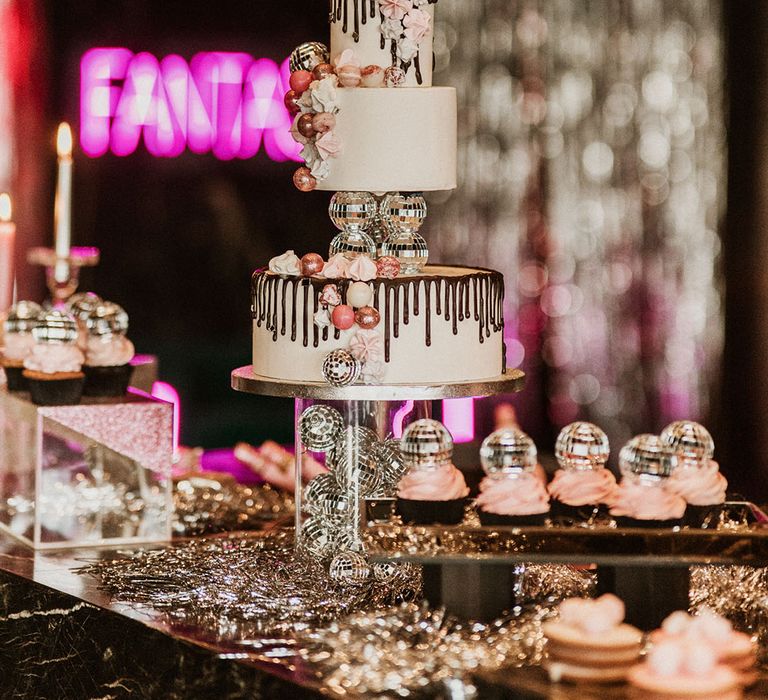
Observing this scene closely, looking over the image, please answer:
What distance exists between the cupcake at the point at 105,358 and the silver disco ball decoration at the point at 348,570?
0.83 metres

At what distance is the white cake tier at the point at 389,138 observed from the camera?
104 inches

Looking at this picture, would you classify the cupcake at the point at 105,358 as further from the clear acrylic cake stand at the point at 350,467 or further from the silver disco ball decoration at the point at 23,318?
the clear acrylic cake stand at the point at 350,467

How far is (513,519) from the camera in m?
2.51

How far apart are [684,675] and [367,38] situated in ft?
→ 4.19

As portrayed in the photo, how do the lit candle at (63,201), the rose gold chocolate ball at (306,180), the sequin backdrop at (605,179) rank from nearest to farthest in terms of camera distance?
1. the rose gold chocolate ball at (306,180)
2. the lit candle at (63,201)
3. the sequin backdrop at (605,179)

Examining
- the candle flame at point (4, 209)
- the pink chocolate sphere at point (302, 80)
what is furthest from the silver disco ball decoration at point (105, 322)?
the pink chocolate sphere at point (302, 80)

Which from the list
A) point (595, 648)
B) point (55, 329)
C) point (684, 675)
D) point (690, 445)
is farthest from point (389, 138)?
point (684, 675)

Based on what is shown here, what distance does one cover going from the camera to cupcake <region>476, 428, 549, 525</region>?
2512mm

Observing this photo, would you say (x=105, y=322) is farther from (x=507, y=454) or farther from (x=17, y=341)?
(x=507, y=454)

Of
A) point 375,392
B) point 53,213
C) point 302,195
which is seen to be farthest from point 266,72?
point 375,392

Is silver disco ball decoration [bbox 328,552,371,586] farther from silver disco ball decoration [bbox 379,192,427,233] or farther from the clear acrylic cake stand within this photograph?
silver disco ball decoration [bbox 379,192,427,233]

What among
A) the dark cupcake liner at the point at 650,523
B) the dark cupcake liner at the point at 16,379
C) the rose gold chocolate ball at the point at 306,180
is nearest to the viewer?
the dark cupcake liner at the point at 650,523

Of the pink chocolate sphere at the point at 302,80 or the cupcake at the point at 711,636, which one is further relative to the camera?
the pink chocolate sphere at the point at 302,80

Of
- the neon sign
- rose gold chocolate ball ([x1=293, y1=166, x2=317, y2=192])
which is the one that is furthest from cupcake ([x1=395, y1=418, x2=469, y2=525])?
the neon sign
